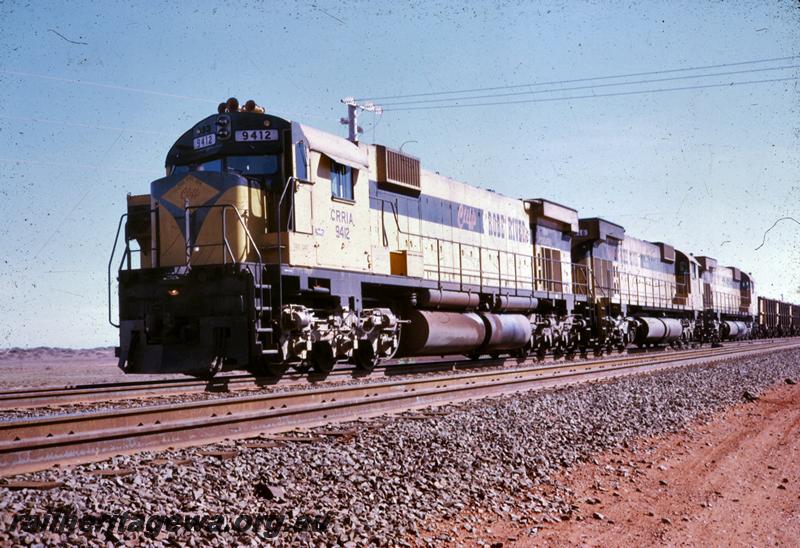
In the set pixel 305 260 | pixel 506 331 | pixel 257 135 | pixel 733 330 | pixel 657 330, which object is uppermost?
pixel 257 135

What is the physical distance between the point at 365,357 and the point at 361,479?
24.5 feet

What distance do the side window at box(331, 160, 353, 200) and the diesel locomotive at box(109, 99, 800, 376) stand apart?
0.03 m

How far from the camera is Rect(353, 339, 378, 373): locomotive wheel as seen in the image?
12086mm

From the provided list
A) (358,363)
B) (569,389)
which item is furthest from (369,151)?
(569,389)

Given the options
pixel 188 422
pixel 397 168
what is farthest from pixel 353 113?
pixel 188 422

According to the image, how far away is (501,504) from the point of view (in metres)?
4.70

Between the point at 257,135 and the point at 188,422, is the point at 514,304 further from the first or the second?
the point at 188,422

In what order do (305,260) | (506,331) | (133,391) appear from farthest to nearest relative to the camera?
(506,331) → (133,391) → (305,260)

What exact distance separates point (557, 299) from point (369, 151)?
814 centimetres

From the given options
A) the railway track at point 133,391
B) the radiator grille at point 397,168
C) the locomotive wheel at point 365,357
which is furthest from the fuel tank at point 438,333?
the radiator grille at point 397,168

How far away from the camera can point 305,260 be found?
1026 cm

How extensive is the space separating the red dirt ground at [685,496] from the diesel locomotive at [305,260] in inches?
193

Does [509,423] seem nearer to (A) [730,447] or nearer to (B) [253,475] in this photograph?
(A) [730,447]

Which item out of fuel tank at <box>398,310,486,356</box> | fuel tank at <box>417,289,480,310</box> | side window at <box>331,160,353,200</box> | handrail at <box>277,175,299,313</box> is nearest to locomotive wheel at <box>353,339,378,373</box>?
fuel tank at <box>398,310,486,356</box>
